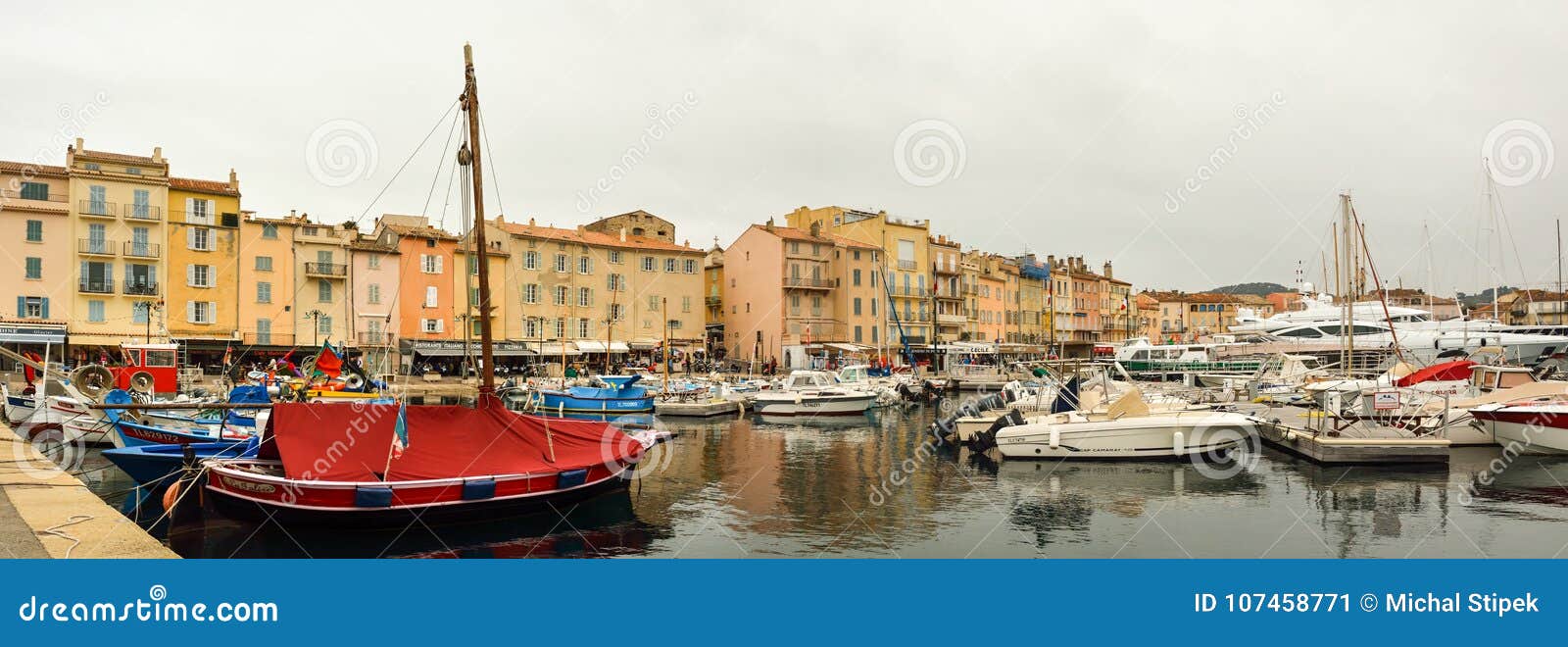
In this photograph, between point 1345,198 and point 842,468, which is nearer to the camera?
point 842,468

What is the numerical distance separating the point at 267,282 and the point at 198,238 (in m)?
4.28

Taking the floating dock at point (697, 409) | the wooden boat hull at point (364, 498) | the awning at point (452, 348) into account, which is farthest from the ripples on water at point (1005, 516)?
the awning at point (452, 348)

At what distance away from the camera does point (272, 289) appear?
54.9 meters

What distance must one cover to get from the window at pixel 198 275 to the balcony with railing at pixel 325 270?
16.7ft

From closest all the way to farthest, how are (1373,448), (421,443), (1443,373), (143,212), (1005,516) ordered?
(421,443)
(1005,516)
(1373,448)
(1443,373)
(143,212)

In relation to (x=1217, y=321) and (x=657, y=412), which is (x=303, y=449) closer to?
(x=657, y=412)

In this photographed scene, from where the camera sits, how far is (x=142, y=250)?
5078 centimetres

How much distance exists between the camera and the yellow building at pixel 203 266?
5206 cm

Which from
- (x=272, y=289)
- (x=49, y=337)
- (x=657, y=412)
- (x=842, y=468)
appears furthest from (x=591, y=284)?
(x=842, y=468)

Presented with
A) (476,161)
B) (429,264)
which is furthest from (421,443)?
(429,264)

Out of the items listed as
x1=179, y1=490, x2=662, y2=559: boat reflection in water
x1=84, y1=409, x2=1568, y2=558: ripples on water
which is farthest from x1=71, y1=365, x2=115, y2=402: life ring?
x1=179, y1=490, x2=662, y2=559: boat reflection in water

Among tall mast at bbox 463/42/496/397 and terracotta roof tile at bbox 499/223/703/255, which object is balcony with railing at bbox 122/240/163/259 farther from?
tall mast at bbox 463/42/496/397

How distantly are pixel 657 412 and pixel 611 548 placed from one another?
26.3m

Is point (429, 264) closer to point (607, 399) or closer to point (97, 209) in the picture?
point (97, 209)
